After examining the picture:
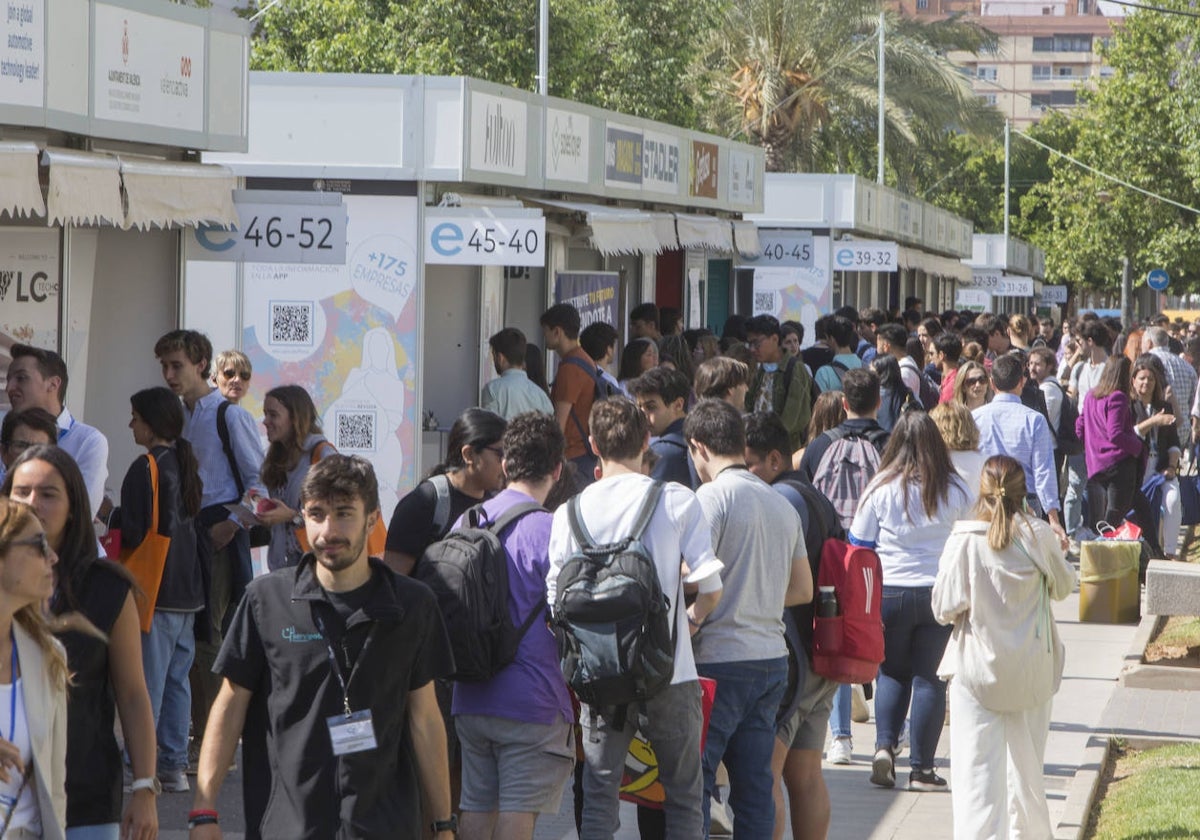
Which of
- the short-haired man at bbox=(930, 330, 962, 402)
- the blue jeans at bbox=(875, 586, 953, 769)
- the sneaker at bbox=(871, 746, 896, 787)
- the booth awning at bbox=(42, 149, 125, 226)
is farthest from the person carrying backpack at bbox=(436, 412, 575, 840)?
the short-haired man at bbox=(930, 330, 962, 402)

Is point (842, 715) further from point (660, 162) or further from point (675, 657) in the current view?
point (660, 162)

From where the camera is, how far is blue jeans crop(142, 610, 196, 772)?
7727mm

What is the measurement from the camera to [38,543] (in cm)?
402

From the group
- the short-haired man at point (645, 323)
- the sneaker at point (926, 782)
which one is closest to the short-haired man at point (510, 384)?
the short-haired man at point (645, 323)

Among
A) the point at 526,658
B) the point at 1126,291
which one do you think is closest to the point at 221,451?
the point at 526,658

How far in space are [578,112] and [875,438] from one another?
655 centimetres

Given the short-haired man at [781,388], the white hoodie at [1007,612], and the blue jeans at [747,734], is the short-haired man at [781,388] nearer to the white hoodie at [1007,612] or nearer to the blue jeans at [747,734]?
the white hoodie at [1007,612]

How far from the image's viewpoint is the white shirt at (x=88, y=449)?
7.02 metres

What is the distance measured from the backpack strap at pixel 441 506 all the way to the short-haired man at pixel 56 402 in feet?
5.28

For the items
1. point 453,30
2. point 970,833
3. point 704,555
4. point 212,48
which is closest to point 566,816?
point 970,833

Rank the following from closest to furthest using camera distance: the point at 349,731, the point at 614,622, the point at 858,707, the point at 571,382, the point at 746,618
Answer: the point at 349,731 < the point at 614,622 < the point at 746,618 < the point at 858,707 < the point at 571,382

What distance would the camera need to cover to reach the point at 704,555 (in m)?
5.59

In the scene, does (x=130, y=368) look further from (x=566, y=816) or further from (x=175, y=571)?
(x=566, y=816)

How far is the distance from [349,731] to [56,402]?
11.0 ft
